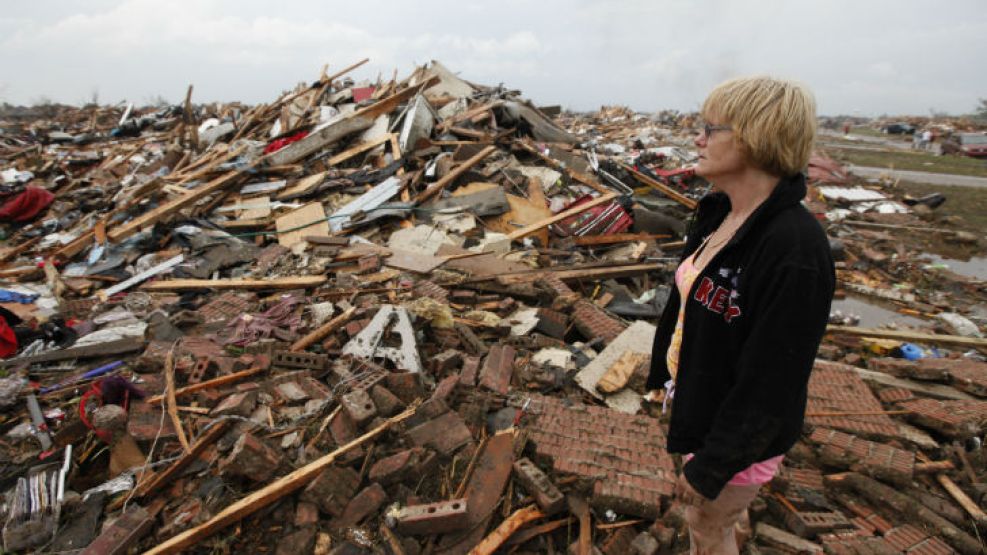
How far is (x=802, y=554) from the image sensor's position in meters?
2.63

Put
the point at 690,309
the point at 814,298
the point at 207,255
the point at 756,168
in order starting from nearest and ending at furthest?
1. the point at 814,298
2. the point at 756,168
3. the point at 690,309
4. the point at 207,255

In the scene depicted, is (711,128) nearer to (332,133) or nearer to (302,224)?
(302,224)

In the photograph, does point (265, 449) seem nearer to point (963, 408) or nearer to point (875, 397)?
point (875, 397)

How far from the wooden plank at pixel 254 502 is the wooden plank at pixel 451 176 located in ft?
17.0

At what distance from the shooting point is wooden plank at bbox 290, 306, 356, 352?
14.2 feet

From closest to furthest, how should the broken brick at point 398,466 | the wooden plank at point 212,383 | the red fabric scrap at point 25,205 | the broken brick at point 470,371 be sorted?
1. the broken brick at point 398,466
2. the wooden plank at point 212,383
3. the broken brick at point 470,371
4. the red fabric scrap at point 25,205

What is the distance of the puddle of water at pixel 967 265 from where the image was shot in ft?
26.5

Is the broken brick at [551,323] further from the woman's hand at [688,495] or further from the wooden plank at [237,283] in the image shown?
the woman's hand at [688,495]

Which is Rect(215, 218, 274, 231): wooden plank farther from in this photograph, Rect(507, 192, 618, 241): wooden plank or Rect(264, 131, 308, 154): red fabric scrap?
Rect(507, 192, 618, 241): wooden plank

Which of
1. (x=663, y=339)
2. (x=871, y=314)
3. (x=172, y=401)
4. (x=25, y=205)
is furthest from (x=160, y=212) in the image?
(x=871, y=314)

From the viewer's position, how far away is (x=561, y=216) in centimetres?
745

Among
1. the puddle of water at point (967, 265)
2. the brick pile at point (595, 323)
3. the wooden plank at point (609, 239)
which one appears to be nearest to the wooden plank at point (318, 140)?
the wooden plank at point (609, 239)

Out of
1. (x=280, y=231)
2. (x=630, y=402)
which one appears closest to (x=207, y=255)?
(x=280, y=231)

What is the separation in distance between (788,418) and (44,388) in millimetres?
5386
